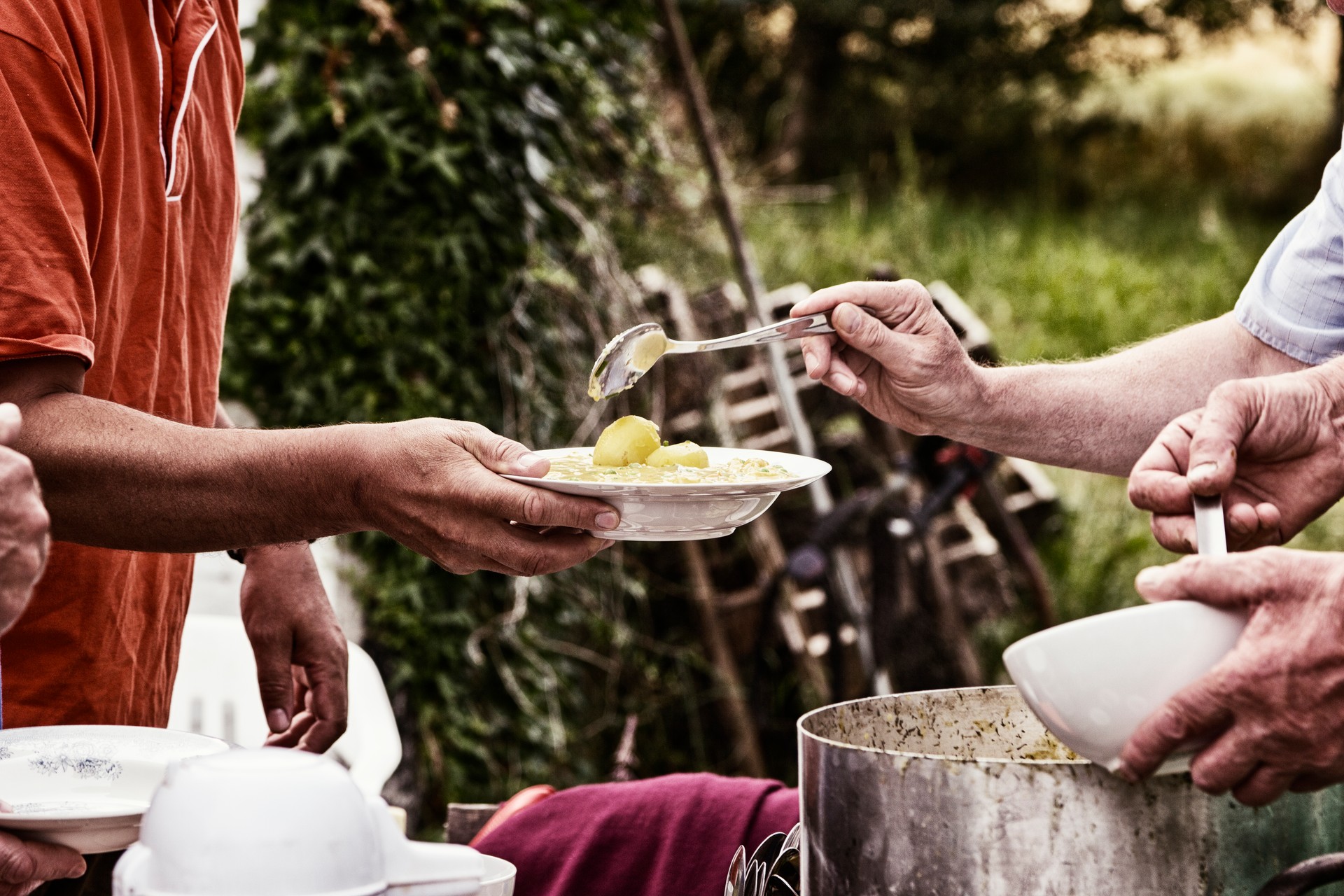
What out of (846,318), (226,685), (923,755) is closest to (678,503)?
(923,755)

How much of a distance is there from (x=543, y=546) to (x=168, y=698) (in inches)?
28.8

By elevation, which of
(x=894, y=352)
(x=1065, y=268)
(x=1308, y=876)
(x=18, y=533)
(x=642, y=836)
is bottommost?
(x=1065, y=268)

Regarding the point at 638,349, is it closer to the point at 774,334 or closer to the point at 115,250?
the point at 774,334

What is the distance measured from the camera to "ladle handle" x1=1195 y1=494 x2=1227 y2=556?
1.28 metres

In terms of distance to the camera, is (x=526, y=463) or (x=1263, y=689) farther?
(x=526, y=463)

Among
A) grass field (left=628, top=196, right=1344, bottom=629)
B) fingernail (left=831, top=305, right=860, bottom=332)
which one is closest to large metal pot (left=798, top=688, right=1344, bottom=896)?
fingernail (left=831, top=305, right=860, bottom=332)

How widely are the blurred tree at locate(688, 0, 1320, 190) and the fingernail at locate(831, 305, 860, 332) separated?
808cm

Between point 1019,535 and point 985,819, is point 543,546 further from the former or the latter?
point 1019,535

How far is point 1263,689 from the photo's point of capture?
1.07 m

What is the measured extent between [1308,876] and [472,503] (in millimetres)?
881

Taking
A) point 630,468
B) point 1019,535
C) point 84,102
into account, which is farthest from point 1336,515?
point 84,102

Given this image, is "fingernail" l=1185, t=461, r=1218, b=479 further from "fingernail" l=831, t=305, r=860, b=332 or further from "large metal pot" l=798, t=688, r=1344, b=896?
"fingernail" l=831, t=305, r=860, b=332

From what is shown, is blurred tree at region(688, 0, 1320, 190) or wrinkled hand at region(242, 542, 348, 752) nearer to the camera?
wrinkled hand at region(242, 542, 348, 752)

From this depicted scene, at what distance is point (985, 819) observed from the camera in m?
1.07
